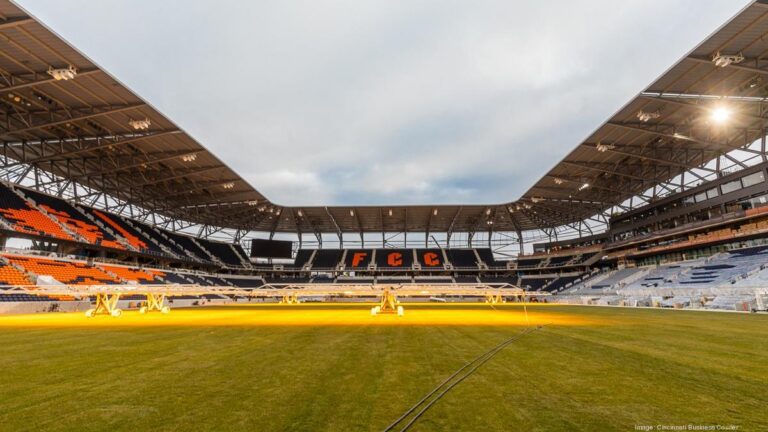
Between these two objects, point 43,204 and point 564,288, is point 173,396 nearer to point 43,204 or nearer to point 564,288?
A: point 43,204

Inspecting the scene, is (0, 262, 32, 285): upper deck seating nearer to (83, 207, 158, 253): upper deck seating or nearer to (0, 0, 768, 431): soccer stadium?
(0, 0, 768, 431): soccer stadium

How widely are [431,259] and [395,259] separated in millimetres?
7969

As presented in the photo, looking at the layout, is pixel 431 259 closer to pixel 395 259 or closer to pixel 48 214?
pixel 395 259

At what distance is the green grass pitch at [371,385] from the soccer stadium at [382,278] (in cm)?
5

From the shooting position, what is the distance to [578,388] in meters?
5.07

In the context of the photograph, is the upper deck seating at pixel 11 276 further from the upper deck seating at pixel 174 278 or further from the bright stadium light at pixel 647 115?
the bright stadium light at pixel 647 115

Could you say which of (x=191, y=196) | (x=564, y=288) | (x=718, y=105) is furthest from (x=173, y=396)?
(x=564, y=288)

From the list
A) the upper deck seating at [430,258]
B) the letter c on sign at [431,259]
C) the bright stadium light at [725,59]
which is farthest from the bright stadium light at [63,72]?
the letter c on sign at [431,259]

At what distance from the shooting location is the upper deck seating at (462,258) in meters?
74.4

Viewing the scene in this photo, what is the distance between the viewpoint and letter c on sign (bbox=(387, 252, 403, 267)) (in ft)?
248

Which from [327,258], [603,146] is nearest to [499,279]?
[327,258]

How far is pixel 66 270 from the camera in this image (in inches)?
1467

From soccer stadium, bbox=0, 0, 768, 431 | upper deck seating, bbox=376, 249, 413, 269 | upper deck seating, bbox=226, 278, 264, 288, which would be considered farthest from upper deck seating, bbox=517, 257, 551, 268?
upper deck seating, bbox=226, 278, 264, 288

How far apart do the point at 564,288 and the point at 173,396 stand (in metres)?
68.6
